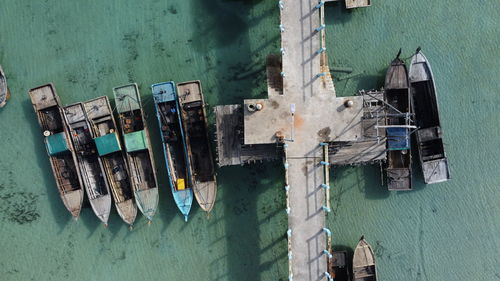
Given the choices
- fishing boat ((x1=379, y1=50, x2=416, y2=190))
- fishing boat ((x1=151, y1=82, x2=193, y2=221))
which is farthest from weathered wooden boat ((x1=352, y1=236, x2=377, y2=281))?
fishing boat ((x1=151, y1=82, x2=193, y2=221))

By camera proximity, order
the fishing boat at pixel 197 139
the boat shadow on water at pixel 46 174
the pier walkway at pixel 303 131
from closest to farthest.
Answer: the pier walkway at pixel 303 131
the fishing boat at pixel 197 139
the boat shadow on water at pixel 46 174

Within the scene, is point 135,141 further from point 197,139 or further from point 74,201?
point 74,201

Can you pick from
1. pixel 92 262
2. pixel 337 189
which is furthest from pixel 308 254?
pixel 92 262

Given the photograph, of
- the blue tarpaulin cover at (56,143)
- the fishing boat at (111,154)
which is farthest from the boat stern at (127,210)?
the blue tarpaulin cover at (56,143)

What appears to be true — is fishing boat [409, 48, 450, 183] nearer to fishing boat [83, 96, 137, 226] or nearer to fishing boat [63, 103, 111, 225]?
fishing boat [83, 96, 137, 226]

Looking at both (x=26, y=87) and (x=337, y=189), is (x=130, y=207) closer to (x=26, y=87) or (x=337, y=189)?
(x=26, y=87)

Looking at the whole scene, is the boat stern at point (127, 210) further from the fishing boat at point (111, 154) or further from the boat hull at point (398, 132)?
the boat hull at point (398, 132)

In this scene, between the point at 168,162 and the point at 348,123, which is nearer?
the point at 348,123
